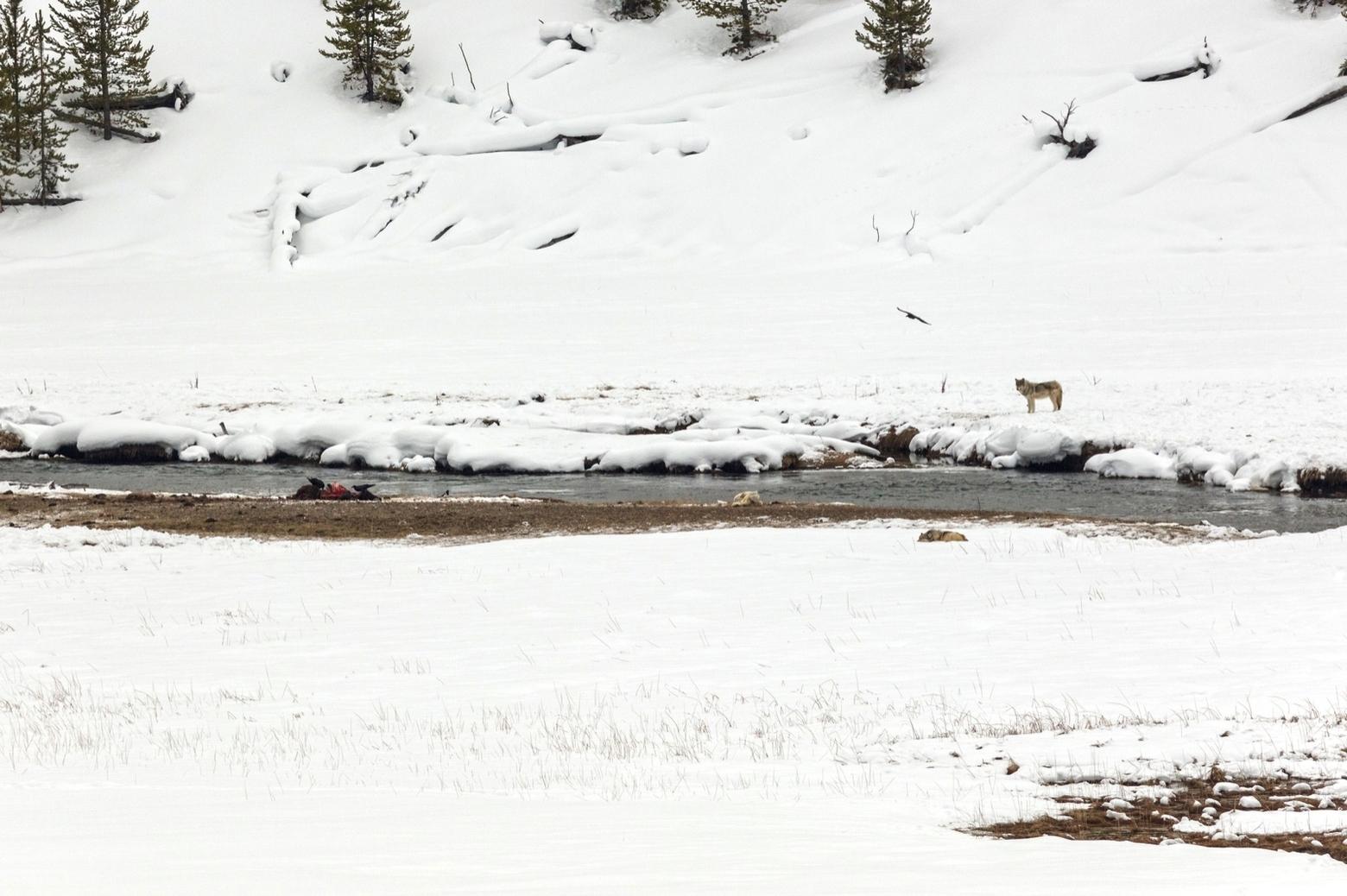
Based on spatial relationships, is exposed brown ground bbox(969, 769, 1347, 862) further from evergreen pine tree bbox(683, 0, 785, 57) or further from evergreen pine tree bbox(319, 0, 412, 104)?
evergreen pine tree bbox(319, 0, 412, 104)

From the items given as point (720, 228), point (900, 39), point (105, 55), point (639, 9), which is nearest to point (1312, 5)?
point (900, 39)

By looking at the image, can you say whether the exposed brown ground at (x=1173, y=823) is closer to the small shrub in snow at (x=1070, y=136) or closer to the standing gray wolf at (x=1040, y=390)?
the standing gray wolf at (x=1040, y=390)

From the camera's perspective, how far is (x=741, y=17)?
62.8m

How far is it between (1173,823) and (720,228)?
42718mm

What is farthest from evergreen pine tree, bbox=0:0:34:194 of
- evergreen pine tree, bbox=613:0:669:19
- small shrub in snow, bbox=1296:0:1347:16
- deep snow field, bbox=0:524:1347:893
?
small shrub in snow, bbox=1296:0:1347:16

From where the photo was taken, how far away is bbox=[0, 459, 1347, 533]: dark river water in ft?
56.4

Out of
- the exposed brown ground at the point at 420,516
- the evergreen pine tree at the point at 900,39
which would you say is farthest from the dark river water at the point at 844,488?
the evergreen pine tree at the point at 900,39

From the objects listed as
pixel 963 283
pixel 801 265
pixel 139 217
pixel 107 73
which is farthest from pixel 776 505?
pixel 107 73

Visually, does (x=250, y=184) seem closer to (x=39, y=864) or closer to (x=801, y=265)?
(x=801, y=265)

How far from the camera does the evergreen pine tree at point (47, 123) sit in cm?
5550

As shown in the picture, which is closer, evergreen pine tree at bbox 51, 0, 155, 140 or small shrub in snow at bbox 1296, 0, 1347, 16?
small shrub in snow at bbox 1296, 0, 1347, 16

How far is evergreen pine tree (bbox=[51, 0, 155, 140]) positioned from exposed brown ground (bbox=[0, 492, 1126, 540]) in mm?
46790

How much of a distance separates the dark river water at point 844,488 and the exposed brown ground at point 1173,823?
10998mm

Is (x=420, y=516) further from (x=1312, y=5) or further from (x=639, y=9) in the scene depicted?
(x=639, y=9)
